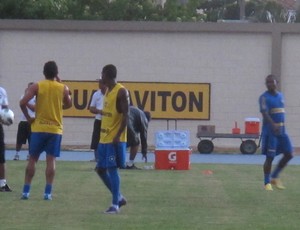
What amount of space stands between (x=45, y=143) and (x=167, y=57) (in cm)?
1814

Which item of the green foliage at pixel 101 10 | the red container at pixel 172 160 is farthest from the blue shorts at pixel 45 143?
the green foliage at pixel 101 10

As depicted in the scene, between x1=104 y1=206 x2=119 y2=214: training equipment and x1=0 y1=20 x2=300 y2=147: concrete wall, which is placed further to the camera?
x1=0 y1=20 x2=300 y2=147: concrete wall

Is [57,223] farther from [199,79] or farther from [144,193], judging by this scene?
[199,79]

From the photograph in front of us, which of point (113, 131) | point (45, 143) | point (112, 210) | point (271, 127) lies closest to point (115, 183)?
point (112, 210)

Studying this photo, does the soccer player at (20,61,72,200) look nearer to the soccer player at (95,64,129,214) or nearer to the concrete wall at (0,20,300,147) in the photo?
the soccer player at (95,64,129,214)

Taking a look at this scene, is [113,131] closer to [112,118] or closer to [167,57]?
[112,118]

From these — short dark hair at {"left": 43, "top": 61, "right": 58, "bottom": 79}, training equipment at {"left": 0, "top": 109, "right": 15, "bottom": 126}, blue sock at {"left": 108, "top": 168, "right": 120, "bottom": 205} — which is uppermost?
short dark hair at {"left": 43, "top": 61, "right": 58, "bottom": 79}

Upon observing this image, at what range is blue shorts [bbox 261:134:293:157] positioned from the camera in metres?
16.4

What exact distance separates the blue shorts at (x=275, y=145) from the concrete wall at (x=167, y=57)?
15.1 meters

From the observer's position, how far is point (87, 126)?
105ft

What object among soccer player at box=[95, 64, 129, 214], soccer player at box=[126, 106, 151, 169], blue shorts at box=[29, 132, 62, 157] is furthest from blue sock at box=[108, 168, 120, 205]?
soccer player at box=[126, 106, 151, 169]

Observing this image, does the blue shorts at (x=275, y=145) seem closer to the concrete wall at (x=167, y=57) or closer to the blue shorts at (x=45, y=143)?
the blue shorts at (x=45, y=143)

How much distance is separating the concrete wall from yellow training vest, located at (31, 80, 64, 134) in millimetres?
17815

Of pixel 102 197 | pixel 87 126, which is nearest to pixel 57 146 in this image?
pixel 102 197
